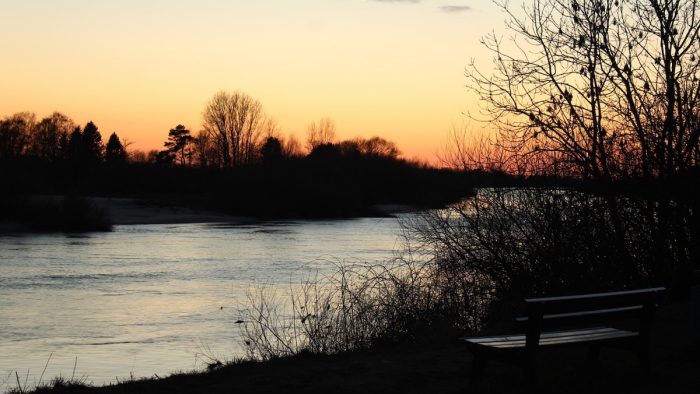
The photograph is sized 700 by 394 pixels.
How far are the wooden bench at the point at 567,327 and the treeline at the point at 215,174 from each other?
52.7 m

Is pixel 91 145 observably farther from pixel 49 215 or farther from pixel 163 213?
pixel 49 215

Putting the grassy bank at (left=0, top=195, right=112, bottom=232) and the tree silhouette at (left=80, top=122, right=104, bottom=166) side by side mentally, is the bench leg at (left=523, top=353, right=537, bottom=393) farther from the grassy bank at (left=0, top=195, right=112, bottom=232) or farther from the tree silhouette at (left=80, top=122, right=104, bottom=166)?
the tree silhouette at (left=80, top=122, right=104, bottom=166)

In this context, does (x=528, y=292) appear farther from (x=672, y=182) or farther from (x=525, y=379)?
(x=525, y=379)

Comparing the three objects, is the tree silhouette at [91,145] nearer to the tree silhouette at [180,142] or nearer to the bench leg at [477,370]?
the tree silhouette at [180,142]

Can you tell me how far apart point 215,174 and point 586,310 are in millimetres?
88005

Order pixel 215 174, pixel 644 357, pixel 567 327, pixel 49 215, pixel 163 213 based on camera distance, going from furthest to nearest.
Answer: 1. pixel 215 174
2. pixel 163 213
3. pixel 49 215
4. pixel 644 357
5. pixel 567 327

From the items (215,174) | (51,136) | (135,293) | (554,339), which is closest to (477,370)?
(554,339)

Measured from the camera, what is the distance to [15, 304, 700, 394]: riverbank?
24.6 ft

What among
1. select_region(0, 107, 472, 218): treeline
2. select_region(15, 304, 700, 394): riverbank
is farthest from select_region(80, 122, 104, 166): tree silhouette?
select_region(15, 304, 700, 394): riverbank

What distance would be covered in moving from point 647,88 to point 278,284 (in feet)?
47.3

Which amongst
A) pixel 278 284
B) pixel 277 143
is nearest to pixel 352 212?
pixel 277 143

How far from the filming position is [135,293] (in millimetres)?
24359

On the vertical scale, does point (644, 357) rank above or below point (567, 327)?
below

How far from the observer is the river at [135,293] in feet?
47.6
